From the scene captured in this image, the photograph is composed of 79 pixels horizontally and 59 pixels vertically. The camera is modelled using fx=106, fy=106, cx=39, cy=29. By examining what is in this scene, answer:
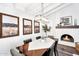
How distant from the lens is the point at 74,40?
1873mm

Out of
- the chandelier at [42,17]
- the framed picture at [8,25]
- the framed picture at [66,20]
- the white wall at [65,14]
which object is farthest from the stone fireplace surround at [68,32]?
the framed picture at [8,25]

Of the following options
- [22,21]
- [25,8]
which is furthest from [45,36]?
[25,8]

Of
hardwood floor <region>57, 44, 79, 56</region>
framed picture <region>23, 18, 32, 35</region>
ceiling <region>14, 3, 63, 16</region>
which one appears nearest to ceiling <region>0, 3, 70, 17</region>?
ceiling <region>14, 3, 63, 16</region>

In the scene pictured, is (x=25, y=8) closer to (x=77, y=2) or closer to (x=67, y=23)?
(x=67, y=23)

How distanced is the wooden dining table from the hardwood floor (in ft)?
0.60

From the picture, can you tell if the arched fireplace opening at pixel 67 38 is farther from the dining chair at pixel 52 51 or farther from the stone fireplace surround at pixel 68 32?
the dining chair at pixel 52 51

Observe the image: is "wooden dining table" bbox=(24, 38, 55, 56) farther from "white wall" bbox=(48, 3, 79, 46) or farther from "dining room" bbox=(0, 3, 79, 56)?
"white wall" bbox=(48, 3, 79, 46)

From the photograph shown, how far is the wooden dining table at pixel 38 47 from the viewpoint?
1874mm

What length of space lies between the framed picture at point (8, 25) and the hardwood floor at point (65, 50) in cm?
82

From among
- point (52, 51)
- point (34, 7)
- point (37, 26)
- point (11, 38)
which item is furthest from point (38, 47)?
point (34, 7)

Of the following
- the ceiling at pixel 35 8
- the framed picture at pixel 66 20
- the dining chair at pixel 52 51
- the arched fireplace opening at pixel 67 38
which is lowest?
the dining chair at pixel 52 51

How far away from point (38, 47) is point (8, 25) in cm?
65

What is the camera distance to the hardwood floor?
5.98 feet

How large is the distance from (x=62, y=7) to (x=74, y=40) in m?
0.62
